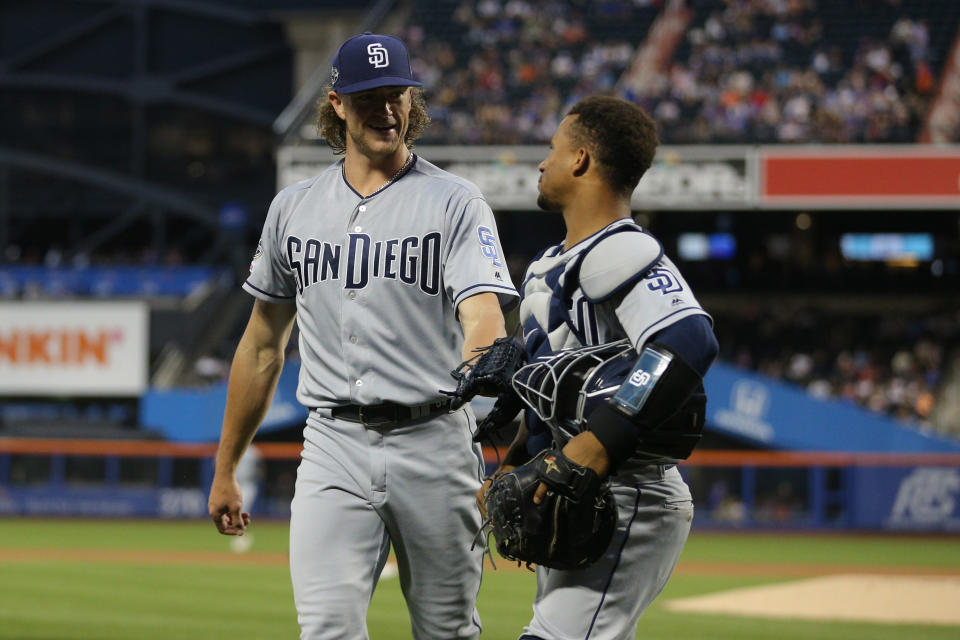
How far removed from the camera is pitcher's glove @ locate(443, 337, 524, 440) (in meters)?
3.44

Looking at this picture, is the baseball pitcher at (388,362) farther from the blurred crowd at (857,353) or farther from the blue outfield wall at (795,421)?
the blurred crowd at (857,353)

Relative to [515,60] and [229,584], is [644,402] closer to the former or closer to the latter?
[229,584]

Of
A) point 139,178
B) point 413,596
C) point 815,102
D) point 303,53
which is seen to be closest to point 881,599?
point 413,596

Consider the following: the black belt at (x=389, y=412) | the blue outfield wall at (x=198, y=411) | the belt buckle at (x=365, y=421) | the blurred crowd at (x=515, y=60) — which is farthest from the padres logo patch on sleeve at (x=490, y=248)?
the blurred crowd at (x=515, y=60)

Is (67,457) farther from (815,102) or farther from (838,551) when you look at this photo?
(815,102)

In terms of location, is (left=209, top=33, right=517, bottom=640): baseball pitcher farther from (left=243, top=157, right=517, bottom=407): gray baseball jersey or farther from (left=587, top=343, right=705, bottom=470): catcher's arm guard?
(left=587, top=343, right=705, bottom=470): catcher's arm guard

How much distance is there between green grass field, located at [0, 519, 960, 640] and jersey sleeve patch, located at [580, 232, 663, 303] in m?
6.09

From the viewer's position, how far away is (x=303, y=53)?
35.3 meters

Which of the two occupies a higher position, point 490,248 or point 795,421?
point 490,248

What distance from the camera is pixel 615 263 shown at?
131 inches

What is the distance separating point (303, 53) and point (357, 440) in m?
32.4

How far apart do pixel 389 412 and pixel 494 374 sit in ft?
1.84

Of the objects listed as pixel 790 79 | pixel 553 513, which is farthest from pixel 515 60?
pixel 553 513

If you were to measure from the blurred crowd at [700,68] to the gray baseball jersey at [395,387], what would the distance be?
687 inches
